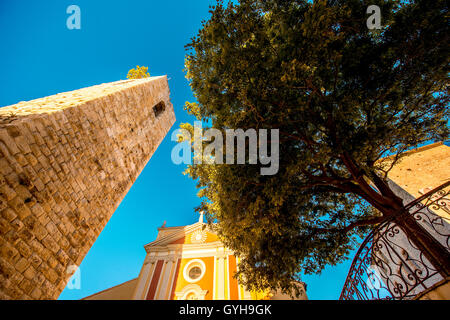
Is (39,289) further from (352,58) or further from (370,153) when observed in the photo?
(352,58)

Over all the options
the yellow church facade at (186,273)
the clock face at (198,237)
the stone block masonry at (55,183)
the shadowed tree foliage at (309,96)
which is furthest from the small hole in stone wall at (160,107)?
the clock face at (198,237)

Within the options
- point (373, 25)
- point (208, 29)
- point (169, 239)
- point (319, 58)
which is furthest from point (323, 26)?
point (169, 239)

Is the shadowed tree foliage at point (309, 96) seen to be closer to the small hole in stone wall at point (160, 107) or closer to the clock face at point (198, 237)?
the small hole in stone wall at point (160, 107)

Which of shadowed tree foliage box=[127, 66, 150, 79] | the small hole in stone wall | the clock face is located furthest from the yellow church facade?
shadowed tree foliage box=[127, 66, 150, 79]

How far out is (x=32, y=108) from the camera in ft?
18.2

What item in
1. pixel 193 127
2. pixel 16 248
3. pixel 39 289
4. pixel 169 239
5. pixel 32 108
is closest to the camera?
pixel 16 248

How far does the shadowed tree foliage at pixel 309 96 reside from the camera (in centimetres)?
549

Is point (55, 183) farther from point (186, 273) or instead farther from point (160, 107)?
point (186, 273)

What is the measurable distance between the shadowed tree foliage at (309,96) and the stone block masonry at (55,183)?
4159 millimetres

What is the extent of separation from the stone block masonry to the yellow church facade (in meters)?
7.56

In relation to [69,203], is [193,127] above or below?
above

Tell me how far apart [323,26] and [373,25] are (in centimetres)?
235

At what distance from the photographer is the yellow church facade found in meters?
13.8

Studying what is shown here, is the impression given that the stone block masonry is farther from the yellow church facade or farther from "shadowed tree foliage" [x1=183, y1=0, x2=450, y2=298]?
the yellow church facade
